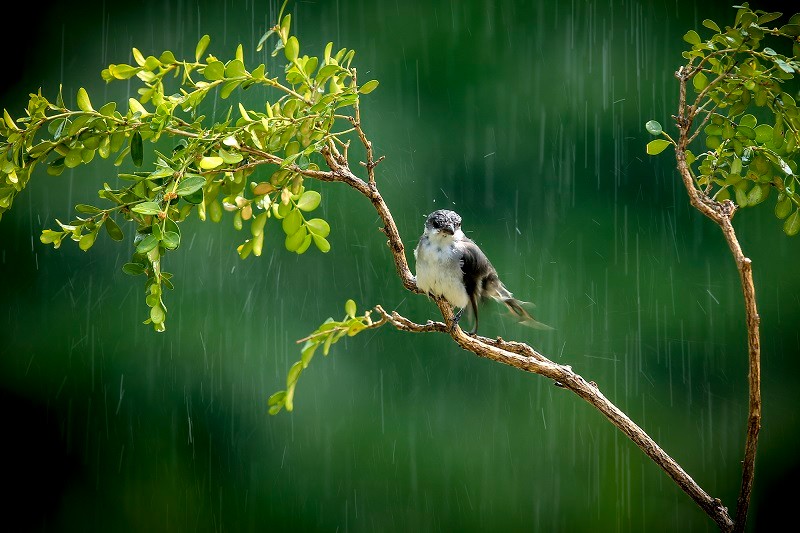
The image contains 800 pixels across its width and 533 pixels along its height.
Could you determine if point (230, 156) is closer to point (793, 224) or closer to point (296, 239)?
point (296, 239)

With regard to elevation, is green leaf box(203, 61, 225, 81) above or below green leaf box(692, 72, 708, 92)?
above

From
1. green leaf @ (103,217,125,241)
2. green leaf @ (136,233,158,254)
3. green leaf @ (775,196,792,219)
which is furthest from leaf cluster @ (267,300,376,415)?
green leaf @ (775,196,792,219)

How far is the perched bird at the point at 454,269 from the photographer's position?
1.66 metres

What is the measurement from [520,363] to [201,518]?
7.13 feet

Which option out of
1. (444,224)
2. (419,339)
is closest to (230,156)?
(444,224)

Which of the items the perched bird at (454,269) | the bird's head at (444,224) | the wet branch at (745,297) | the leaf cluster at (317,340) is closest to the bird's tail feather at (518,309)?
the perched bird at (454,269)

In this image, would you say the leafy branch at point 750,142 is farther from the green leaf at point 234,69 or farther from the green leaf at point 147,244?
the green leaf at point 147,244

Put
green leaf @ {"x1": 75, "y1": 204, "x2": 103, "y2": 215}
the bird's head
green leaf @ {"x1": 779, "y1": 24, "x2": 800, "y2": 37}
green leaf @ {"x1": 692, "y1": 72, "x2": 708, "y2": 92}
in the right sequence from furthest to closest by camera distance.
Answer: the bird's head < green leaf @ {"x1": 692, "y1": 72, "x2": 708, "y2": 92} < green leaf @ {"x1": 779, "y1": 24, "x2": 800, "y2": 37} < green leaf @ {"x1": 75, "y1": 204, "x2": 103, "y2": 215}

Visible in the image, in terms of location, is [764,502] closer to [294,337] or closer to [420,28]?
[294,337]

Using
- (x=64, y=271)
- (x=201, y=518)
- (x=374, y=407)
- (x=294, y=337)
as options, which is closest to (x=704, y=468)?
(x=374, y=407)

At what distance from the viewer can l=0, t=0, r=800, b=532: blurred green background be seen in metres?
3.07

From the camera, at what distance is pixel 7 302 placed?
3.09 metres

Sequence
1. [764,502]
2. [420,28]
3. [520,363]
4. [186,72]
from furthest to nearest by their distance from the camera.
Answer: [420,28], [764,502], [520,363], [186,72]

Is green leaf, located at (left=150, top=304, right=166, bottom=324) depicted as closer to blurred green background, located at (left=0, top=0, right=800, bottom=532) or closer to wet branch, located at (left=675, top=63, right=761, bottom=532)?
wet branch, located at (left=675, top=63, right=761, bottom=532)
